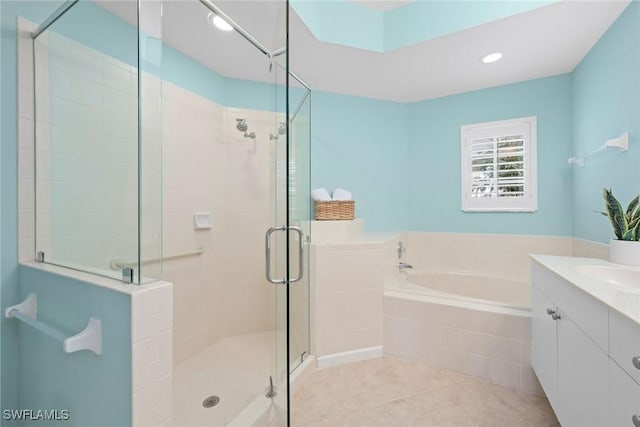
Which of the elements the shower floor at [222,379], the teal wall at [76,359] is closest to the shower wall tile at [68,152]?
the teal wall at [76,359]

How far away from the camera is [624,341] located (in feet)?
2.39

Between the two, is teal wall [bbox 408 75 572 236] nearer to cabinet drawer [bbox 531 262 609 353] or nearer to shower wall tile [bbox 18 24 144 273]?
cabinet drawer [bbox 531 262 609 353]

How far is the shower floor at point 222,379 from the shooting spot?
4.46ft

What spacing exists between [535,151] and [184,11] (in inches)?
118

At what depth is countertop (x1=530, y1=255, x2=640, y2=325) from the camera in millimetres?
748

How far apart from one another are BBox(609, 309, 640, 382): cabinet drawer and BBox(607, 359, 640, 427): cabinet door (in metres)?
0.02

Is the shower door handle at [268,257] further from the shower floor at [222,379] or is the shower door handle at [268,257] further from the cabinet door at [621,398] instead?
the cabinet door at [621,398]

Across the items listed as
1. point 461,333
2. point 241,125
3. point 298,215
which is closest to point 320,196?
point 298,215

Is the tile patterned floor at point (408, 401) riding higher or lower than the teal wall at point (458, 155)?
lower

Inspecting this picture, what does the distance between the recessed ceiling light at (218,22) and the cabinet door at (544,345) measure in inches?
89.7

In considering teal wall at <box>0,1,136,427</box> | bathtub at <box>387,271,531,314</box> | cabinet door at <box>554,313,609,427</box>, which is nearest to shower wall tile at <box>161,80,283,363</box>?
teal wall at <box>0,1,136,427</box>

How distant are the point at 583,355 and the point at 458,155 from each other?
233cm

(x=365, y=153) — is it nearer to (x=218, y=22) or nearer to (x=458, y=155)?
(x=458, y=155)

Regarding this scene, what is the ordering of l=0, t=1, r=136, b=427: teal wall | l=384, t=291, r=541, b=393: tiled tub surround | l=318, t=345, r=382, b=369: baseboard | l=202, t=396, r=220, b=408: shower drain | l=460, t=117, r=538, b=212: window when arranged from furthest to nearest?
l=460, t=117, r=538, b=212: window
l=318, t=345, r=382, b=369: baseboard
l=384, t=291, r=541, b=393: tiled tub surround
l=202, t=396, r=220, b=408: shower drain
l=0, t=1, r=136, b=427: teal wall
